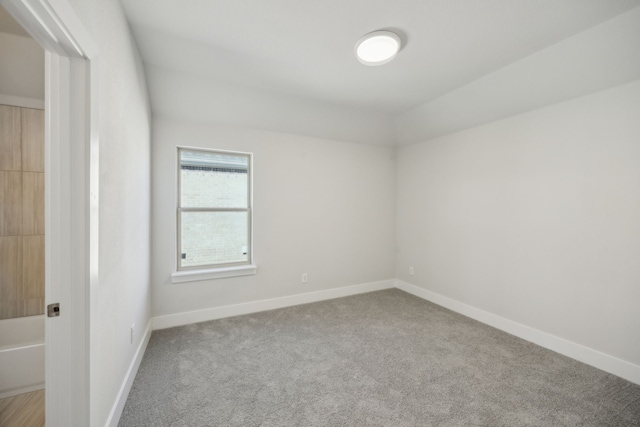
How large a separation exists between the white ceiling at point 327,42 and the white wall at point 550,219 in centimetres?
78

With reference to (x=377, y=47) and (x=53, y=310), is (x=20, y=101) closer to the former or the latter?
(x=53, y=310)

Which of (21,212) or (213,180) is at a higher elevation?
(213,180)

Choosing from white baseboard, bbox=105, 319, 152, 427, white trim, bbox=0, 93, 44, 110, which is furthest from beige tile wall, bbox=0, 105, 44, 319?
white baseboard, bbox=105, 319, 152, 427

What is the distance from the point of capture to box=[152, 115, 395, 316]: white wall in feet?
9.27

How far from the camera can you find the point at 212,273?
9.86ft

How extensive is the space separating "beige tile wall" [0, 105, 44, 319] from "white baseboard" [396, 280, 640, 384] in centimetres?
420

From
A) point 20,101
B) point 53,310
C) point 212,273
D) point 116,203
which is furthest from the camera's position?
point 212,273

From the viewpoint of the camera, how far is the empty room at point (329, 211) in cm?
131

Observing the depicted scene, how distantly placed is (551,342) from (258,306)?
310cm

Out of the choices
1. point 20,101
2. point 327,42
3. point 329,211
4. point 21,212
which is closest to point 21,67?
point 20,101

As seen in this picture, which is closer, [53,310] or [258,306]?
[53,310]

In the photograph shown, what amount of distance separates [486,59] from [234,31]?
210 cm

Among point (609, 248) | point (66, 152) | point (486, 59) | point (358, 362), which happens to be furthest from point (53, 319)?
point (609, 248)

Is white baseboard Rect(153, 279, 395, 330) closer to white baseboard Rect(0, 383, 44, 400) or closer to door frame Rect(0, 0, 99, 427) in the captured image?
white baseboard Rect(0, 383, 44, 400)
